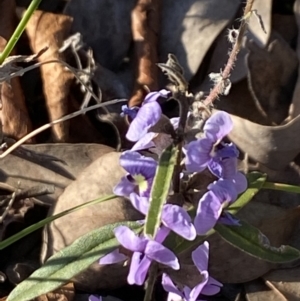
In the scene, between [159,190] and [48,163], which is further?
[48,163]

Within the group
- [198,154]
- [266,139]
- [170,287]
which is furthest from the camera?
[266,139]

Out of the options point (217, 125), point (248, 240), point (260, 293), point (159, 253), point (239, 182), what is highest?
point (217, 125)

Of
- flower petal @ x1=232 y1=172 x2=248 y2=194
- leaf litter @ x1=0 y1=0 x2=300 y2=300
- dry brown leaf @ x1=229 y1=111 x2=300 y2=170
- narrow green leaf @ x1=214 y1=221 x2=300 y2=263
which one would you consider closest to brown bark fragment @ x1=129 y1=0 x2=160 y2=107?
leaf litter @ x1=0 y1=0 x2=300 y2=300

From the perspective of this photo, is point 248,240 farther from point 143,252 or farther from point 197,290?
point 143,252

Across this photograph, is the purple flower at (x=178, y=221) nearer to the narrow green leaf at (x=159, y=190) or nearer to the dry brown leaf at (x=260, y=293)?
the narrow green leaf at (x=159, y=190)

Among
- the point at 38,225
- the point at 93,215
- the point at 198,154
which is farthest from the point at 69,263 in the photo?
the point at 198,154

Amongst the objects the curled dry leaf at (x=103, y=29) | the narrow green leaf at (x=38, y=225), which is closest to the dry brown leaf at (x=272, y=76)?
the curled dry leaf at (x=103, y=29)
